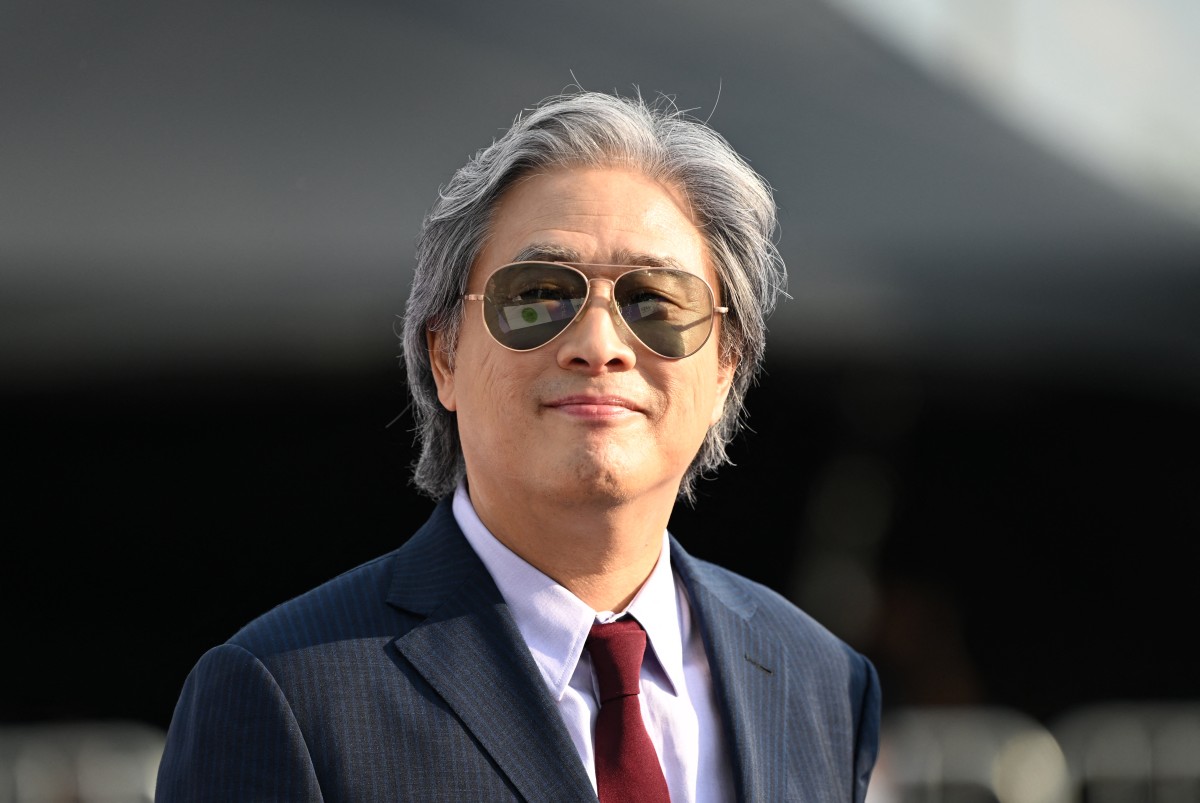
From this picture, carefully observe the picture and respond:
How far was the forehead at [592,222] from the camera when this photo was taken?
2207 mm

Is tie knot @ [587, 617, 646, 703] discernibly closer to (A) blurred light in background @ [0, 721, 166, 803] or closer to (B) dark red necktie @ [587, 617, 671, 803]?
(B) dark red necktie @ [587, 617, 671, 803]

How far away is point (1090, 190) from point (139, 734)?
501 centimetres

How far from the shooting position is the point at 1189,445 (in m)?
7.20

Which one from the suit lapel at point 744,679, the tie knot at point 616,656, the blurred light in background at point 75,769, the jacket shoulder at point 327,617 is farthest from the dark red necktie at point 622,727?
the blurred light in background at point 75,769

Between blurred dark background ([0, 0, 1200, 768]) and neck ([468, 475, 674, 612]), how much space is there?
4016 mm

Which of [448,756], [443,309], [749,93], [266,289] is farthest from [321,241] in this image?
[448,756]

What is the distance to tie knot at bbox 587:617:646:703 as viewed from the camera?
7.11ft

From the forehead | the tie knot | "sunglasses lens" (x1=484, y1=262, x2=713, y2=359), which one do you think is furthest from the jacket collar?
the forehead

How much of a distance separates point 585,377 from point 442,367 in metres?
0.39

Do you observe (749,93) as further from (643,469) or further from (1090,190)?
(643,469)

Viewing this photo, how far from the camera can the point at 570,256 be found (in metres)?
2.19

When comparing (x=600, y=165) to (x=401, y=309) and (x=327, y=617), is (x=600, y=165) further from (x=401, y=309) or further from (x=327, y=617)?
(x=401, y=309)

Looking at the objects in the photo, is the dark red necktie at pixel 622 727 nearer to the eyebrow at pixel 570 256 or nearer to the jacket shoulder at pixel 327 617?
the jacket shoulder at pixel 327 617

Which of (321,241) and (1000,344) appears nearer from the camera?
(321,241)
